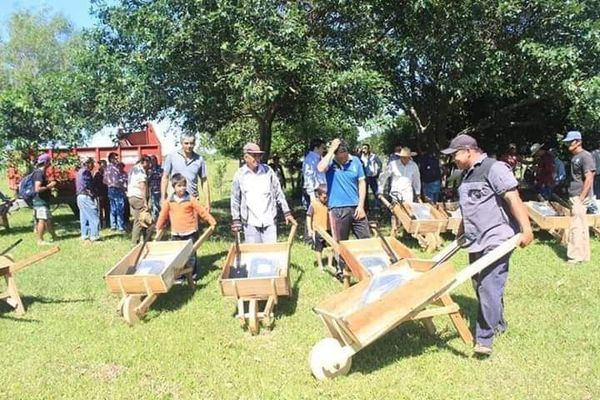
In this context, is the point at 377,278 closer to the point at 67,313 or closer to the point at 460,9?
the point at 67,313

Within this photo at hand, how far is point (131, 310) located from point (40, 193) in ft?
18.7

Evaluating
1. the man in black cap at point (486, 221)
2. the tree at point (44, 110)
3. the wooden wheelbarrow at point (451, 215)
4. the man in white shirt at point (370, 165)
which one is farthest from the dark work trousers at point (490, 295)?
the man in white shirt at point (370, 165)

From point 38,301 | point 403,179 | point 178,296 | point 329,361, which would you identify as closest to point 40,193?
point 38,301

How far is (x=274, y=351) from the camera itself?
4883mm

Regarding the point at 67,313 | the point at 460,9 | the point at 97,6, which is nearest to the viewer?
the point at 67,313

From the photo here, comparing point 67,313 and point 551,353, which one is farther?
point 67,313

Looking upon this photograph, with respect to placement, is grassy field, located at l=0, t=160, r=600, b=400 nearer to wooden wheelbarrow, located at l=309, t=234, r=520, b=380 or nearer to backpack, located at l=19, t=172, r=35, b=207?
wooden wheelbarrow, located at l=309, t=234, r=520, b=380

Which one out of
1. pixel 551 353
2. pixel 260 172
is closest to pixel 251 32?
pixel 260 172

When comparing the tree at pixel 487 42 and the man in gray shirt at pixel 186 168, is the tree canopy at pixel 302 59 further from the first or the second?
the man in gray shirt at pixel 186 168

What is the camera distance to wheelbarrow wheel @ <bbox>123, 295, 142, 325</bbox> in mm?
5527

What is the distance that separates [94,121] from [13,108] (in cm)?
166

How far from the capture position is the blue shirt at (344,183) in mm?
6531

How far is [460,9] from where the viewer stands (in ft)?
29.2

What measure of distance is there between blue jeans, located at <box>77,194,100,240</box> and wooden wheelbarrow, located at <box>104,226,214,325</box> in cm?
437
